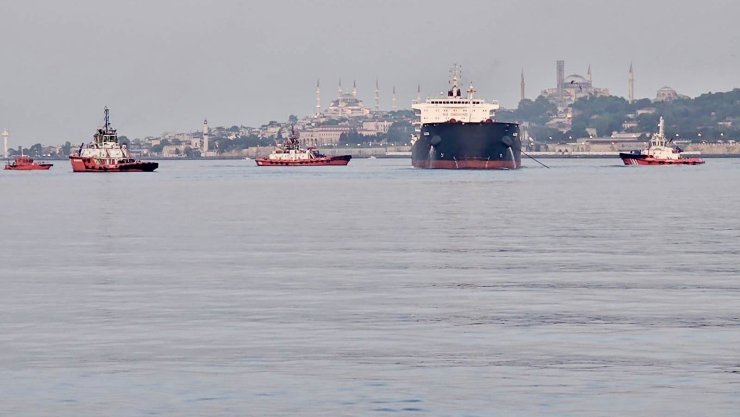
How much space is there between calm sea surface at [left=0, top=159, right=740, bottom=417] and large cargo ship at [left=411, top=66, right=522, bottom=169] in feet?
397

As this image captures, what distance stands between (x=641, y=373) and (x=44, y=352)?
892cm

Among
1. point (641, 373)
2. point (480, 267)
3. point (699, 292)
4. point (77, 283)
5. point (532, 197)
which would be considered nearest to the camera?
point (641, 373)

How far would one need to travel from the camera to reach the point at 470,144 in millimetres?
181750

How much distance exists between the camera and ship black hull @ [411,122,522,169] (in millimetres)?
178500

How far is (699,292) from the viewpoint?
3284 cm

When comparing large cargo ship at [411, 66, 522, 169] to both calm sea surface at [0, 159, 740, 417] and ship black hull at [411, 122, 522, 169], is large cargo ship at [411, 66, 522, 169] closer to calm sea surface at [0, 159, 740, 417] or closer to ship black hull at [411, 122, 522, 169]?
ship black hull at [411, 122, 522, 169]

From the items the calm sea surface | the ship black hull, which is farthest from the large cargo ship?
the calm sea surface

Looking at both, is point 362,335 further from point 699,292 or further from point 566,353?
point 699,292

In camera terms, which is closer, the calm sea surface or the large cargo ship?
the calm sea surface

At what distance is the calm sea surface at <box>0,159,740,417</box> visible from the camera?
67.8 ft

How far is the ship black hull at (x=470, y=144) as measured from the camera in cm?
17850

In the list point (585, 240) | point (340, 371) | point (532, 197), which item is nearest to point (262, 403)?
point (340, 371)

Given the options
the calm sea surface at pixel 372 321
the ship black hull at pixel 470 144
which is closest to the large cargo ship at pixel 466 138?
the ship black hull at pixel 470 144

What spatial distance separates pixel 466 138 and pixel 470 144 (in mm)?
1595
